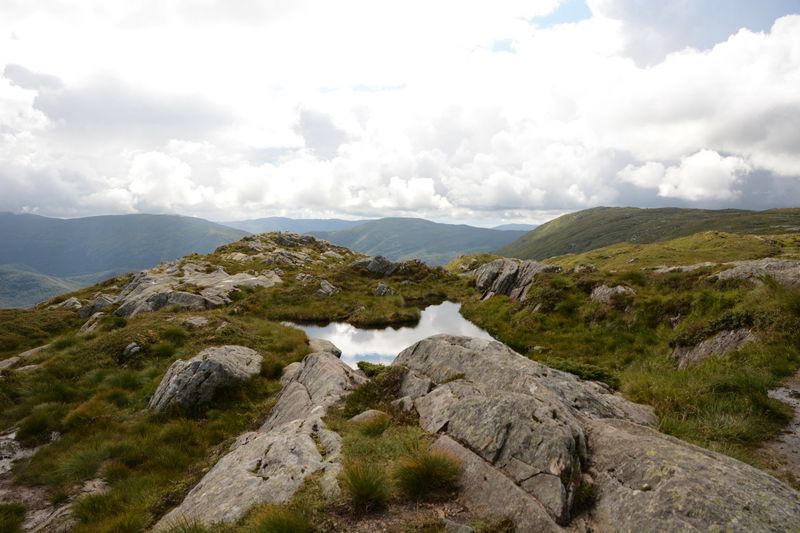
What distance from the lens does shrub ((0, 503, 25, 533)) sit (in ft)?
37.4

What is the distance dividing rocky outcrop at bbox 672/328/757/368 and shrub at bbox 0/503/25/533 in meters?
27.8

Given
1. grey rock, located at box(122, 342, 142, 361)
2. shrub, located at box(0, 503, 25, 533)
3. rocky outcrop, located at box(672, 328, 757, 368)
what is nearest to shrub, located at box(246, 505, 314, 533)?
shrub, located at box(0, 503, 25, 533)

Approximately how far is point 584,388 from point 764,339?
8.99m

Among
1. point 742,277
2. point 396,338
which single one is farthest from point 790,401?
point 396,338

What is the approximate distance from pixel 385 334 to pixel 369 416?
3045 cm

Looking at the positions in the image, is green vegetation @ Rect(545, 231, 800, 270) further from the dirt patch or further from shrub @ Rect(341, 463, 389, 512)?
shrub @ Rect(341, 463, 389, 512)

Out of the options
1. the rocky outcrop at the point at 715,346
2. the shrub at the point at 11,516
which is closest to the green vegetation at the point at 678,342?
the rocky outcrop at the point at 715,346

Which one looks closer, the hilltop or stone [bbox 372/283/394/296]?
the hilltop

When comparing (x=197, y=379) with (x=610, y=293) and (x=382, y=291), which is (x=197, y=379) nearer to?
(x=610, y=293)

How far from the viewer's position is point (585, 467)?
9.08 m

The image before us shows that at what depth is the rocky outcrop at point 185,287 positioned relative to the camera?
4357 cm

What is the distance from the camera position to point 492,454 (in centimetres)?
974

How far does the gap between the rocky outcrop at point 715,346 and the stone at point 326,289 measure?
48982mm

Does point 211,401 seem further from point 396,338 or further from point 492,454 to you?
point 396,338
